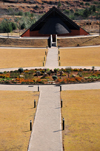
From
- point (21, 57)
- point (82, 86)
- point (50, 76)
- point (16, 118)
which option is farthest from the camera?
point (21, 57)

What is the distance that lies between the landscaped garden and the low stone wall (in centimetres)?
2740

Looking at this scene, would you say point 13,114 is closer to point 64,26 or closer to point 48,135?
point 48,135

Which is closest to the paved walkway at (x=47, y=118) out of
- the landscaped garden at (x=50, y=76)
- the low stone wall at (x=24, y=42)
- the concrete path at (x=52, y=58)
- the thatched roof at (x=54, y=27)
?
the landscaped garden at (x=50, y=76)

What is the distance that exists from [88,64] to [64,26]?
117 feet

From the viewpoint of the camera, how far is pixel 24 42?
75688mm

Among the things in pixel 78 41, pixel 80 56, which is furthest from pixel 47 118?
pixel 78 41

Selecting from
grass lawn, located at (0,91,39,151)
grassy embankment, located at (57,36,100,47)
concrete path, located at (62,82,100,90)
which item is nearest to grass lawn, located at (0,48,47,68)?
grassy embankment, located at (57,36,100,47)

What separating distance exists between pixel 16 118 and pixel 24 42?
49.0 meters

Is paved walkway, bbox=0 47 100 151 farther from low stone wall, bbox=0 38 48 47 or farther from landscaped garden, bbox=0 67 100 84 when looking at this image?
low stone wall, bbox=0 38 48 47

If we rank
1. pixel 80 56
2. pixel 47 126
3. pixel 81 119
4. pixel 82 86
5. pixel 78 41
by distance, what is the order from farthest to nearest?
pixel 78 41, pixel 80 56, pixel 82 86, pixel 81 119, pixel 47 126

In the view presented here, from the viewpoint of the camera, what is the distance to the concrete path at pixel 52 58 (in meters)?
52.5

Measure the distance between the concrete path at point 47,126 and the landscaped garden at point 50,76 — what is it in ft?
19.4

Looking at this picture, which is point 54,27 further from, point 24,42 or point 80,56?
point 80,56

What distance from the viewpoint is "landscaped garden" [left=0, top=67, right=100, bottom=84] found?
134ft
